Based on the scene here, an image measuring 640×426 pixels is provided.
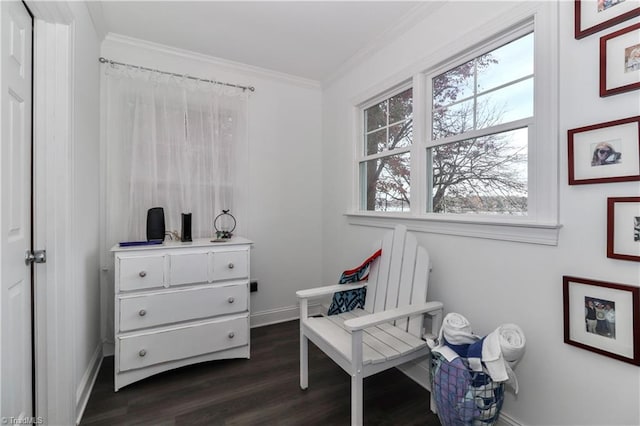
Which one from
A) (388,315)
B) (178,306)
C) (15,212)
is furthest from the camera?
(178,306)

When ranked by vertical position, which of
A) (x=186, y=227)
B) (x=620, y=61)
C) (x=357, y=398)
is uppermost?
(x=620, y=61)

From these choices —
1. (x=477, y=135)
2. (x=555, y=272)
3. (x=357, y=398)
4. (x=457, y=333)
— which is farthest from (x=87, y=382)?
(x=477, y=135)

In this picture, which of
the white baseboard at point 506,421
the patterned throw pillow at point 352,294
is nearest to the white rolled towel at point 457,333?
the white baseboard at point 506,421

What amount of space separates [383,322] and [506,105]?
1390mm

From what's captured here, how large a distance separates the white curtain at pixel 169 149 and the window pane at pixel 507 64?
2058mm

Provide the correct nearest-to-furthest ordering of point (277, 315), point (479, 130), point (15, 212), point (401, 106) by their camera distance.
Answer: point (15, 212)
point (479, 130)
point (401, 106)
point (277, 315)

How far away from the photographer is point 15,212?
127cm

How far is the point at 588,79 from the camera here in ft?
4.12

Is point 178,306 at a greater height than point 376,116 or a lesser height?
lesser

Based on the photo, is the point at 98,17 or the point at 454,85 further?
the point at 98,17

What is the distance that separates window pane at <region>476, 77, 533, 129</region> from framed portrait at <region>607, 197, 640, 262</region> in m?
0.61

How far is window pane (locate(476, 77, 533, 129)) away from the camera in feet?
5.11

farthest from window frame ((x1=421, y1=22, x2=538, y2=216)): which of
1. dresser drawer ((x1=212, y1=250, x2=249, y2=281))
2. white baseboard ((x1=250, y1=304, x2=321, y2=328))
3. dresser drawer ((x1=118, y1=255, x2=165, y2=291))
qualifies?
dresser drawer ((x1=118, y1=255, x2=165, y2=291))

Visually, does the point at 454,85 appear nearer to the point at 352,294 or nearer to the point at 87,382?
the point at 352,294
